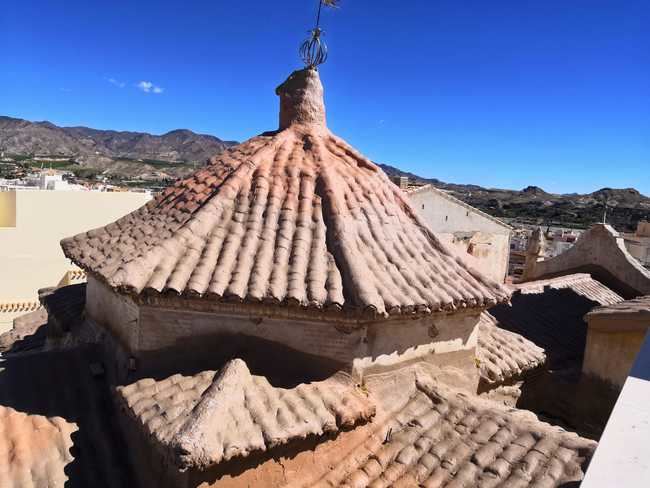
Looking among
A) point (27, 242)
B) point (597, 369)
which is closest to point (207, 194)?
point (597, 369)

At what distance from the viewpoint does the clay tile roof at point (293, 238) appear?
173 inches

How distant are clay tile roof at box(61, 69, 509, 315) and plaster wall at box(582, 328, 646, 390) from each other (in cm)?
474

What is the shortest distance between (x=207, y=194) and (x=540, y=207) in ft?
249

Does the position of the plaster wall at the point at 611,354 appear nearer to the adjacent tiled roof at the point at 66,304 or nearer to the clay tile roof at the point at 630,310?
the clay tile roof at the point at 630,310

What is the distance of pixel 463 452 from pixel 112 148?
204114mm

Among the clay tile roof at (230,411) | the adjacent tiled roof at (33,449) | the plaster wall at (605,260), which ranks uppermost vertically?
the plaster wall at (605,260)

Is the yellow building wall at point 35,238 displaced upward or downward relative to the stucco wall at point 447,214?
downward

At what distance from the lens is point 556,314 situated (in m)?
11.9

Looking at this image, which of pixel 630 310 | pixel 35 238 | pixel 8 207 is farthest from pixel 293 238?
pixel 8 207

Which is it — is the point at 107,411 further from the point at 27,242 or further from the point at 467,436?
the point at 27,242

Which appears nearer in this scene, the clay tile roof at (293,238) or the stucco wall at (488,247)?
the clay tile roof at (293,238)

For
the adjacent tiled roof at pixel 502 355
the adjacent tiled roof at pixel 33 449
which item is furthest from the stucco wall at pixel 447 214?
the adjacent tiled roof at pixel 33 449

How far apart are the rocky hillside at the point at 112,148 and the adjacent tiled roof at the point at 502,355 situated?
94.8 meters

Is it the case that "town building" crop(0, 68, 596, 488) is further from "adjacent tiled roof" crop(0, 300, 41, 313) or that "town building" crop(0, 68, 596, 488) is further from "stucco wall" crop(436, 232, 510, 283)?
"stucco wall" crop(436, 232, 510, 283)
